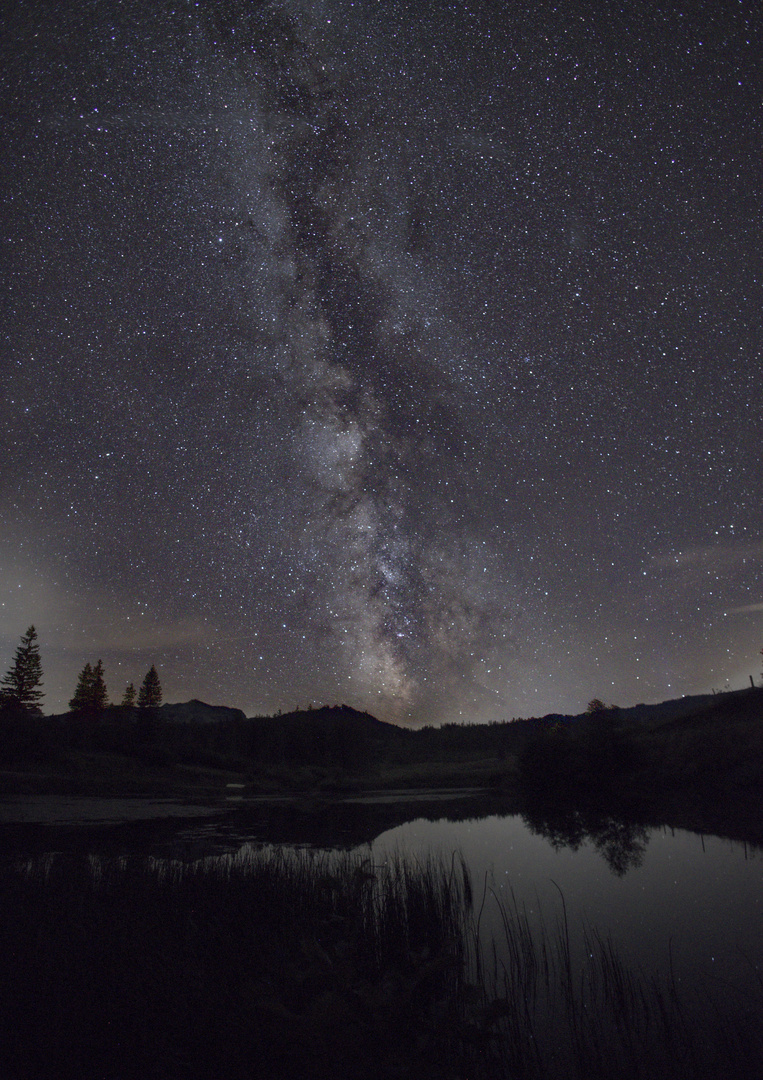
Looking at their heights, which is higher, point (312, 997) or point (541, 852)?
point (312, 997)

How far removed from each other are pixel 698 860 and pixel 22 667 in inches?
2867

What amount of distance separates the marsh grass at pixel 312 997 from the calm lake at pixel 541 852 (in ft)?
3.63

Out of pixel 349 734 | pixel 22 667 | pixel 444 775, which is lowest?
pixel 444 775

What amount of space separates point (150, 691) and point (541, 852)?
83383mm

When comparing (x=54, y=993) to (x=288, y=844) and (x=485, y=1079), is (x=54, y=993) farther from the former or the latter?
(x=288, y=844)

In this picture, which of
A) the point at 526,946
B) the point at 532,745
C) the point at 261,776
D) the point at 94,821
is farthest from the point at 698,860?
the point at 261,776

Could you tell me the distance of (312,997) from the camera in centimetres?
443

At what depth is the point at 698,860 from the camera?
48.6 ft

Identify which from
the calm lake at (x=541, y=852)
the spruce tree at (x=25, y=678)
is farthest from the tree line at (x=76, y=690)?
the calm lake at (x=541, y=852)

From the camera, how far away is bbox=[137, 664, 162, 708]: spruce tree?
87.7 metres

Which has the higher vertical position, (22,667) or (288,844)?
(22,667)

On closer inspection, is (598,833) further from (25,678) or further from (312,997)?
(25,678)

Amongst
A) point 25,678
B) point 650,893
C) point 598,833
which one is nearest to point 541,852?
point 598,833

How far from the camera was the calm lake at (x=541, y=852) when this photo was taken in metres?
8.70
